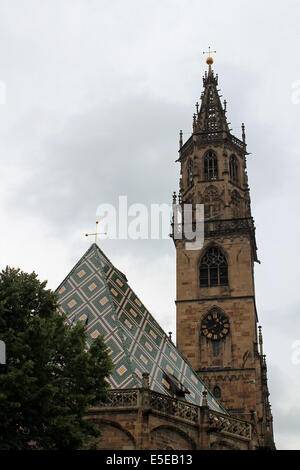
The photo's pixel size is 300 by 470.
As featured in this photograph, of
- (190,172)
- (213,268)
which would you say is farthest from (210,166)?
(213,268)

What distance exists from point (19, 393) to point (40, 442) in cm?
119

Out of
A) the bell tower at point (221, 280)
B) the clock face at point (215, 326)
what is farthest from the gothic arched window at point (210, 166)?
the clock face at point (215, 326)

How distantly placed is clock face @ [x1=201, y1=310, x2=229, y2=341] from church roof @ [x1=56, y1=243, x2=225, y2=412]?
29.1 feet

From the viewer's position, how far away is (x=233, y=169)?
39000mm

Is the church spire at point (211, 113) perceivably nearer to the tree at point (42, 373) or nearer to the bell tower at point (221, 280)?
the bell tower at point (221, 280)

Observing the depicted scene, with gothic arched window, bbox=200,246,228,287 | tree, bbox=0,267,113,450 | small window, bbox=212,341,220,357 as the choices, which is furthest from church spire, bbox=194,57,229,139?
tree, bbox=0,267,113,450

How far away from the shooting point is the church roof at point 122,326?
68.8ft

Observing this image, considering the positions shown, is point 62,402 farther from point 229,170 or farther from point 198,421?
point 229,170

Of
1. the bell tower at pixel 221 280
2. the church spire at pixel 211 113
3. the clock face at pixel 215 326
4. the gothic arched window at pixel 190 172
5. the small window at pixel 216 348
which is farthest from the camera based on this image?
the church spire at pixel 211 113

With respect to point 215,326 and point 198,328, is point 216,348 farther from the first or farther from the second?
point 198,328

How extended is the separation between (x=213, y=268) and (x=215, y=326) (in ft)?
11.3

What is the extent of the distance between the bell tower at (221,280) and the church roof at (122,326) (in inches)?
311

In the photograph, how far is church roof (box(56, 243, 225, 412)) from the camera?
68.8 feet

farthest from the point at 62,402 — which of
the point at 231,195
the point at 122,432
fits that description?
the point at 231,195
